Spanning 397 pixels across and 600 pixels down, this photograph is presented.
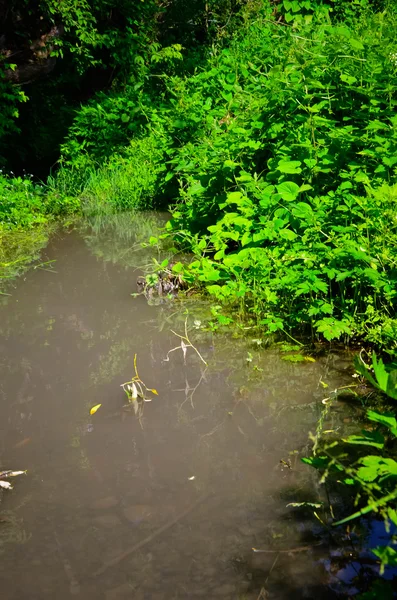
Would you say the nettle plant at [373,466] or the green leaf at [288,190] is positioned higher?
the green leaf at [288,190]

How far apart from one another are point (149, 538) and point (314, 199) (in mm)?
2667

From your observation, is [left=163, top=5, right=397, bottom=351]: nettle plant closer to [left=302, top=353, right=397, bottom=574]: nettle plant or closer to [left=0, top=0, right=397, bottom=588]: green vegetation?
[left=0, top=0, right=397, bottom=588]: green vegetation

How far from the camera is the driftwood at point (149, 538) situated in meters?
2.17

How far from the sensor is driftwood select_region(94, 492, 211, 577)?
85.4 inches

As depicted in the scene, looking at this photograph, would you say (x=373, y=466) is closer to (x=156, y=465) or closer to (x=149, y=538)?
(x=149, y=538)

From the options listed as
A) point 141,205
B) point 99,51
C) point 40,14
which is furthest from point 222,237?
point 99,51

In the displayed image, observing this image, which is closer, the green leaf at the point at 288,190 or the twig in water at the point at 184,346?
the twig in water at the point at 184,346

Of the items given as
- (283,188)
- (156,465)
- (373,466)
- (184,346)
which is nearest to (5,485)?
(156,465)

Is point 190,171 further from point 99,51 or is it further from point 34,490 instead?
point 99,51

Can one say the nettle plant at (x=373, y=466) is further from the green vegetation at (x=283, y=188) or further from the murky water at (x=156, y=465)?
the murky water at (x=156, y=465)

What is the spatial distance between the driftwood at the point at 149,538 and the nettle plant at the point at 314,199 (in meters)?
1.37

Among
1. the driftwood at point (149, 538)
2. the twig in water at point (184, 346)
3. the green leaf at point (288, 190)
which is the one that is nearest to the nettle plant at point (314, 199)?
the green leaf at point (288, 190)

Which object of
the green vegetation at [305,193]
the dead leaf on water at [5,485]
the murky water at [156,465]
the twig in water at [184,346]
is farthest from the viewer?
the twig in water at [184,346]

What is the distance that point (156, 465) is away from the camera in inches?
107
